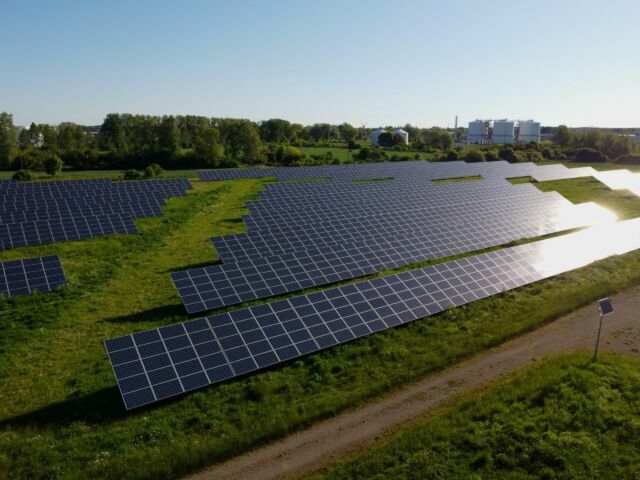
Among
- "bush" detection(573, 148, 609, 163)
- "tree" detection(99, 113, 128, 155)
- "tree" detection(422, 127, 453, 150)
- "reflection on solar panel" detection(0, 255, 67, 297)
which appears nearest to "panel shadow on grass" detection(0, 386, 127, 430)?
"reflection on solar panel" detection(0, 255, 67, 297)

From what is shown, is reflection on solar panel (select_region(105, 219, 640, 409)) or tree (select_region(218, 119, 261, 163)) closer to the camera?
reflection on solar panel (select_region(105, 219, 640, 409))

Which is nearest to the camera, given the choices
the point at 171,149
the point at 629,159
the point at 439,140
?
the point at 171,149

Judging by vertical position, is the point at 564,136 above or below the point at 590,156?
above

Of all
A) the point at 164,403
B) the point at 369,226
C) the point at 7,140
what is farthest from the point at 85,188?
the point at 7,140

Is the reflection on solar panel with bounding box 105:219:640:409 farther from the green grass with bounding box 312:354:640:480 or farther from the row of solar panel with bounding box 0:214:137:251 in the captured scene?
the row of solar panel with bounding box 0:214:137:251

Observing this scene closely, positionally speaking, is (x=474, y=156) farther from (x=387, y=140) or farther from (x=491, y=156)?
(x=387, y=140)

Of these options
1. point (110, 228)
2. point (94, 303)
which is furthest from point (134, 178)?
point (94, 303)

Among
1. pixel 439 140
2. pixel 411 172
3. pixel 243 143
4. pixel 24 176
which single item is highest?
pixel 439 140
